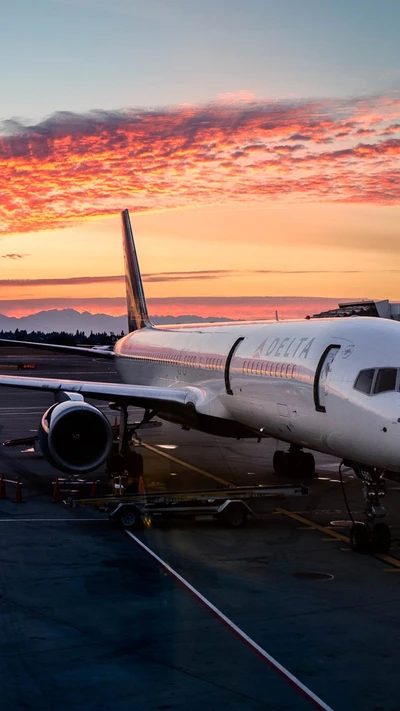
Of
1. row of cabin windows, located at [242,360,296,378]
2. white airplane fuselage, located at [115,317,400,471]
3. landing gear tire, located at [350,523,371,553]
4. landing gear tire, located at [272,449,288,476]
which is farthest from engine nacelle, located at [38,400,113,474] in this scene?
landing gear tire, located at [272,449,288,476]

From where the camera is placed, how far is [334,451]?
17.8 m

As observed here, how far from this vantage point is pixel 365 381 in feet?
53.8

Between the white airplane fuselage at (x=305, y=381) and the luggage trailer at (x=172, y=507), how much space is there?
2.16 metres

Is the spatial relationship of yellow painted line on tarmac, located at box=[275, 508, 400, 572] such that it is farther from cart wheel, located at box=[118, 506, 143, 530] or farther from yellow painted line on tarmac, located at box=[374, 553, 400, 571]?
cart wheel, located at box=[118, 506, 143, 530]

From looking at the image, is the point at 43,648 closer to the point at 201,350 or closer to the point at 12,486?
the point at 12,486

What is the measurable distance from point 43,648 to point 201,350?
16.9m

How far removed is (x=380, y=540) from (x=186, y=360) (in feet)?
43.3

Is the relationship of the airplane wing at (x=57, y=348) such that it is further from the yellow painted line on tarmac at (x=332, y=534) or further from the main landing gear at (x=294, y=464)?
the yellow painted line on tarmac at (x=332, y=534)

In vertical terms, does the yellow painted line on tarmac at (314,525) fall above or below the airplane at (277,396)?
below

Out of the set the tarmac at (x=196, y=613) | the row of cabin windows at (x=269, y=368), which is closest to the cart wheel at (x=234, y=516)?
the tarmac at (x=196, y=613)

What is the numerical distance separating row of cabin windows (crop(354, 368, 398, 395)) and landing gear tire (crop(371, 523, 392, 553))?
291 cm

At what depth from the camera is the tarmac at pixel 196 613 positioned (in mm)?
10188

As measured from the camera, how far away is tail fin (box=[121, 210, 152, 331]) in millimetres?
41000

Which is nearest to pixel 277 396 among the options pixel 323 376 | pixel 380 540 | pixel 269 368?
pixel 269 368
